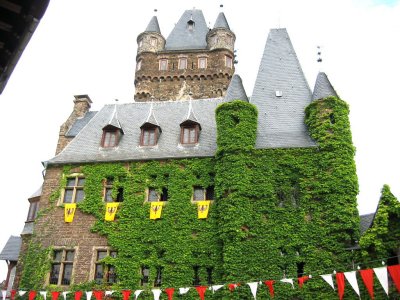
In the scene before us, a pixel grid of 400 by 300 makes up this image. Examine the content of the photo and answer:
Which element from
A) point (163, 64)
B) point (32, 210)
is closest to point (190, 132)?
point (32, 210)

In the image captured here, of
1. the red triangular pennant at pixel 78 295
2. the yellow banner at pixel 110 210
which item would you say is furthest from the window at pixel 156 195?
the red triangular pennant at pixel 78 295

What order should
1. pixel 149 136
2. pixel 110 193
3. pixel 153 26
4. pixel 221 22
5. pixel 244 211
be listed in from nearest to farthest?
pixel 244 211, pixel 110 193, pixel 149 136, pixel 221 22, pixel 153 26

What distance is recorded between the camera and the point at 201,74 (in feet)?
128

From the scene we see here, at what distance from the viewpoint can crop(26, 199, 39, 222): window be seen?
1045 inches

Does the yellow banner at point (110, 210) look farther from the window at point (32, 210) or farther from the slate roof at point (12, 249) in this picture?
the slate roof at point (12, 249)

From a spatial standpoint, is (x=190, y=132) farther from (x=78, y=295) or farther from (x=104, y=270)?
(x=78, y=295)

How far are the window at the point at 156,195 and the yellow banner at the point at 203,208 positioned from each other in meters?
1.96

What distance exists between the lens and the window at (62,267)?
22.2m

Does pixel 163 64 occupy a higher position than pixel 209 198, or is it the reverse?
pixel 163 64

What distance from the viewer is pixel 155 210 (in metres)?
22.6

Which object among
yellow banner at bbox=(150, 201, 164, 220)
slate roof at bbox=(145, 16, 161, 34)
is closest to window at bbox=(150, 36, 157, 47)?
slate roof at bbox=(145, 16, 161, 34)

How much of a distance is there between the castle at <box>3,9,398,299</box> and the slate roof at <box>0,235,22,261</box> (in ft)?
15.4

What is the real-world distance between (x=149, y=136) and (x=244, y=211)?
781cm

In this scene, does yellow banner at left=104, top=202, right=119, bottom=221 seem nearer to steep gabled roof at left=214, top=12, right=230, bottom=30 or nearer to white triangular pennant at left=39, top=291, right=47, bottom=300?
white triangular pennant at left=39, top=291, right=47, bottom=300
